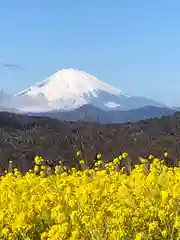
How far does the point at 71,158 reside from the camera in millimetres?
15789

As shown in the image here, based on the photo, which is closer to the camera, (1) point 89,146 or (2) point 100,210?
(2) point 100,210

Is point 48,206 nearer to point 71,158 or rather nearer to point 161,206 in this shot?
point 161,206

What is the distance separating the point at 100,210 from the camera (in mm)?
5449

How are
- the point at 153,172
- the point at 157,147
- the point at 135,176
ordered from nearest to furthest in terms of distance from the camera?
the point at 153,172, the point at 135,176, the point at 157,147

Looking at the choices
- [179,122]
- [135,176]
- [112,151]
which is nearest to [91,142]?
[112,151]

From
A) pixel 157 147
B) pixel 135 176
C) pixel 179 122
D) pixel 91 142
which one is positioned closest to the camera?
pixel 135 176

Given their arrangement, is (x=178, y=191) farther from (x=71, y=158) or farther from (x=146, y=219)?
(x=71, y=158)

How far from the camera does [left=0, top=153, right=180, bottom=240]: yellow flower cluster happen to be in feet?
16.4

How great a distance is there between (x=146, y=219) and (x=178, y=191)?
0.35 meters

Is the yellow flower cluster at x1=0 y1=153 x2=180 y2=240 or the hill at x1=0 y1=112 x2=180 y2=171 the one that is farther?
the hill at x1=0 y1=112 x2=180 y2=171

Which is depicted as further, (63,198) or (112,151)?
(112,151)

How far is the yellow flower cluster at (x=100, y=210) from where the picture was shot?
499 cm

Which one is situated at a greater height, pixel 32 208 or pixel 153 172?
pixel 153 172

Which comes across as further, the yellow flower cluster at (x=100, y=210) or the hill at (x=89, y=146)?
the hill at (x=89, y=146)
